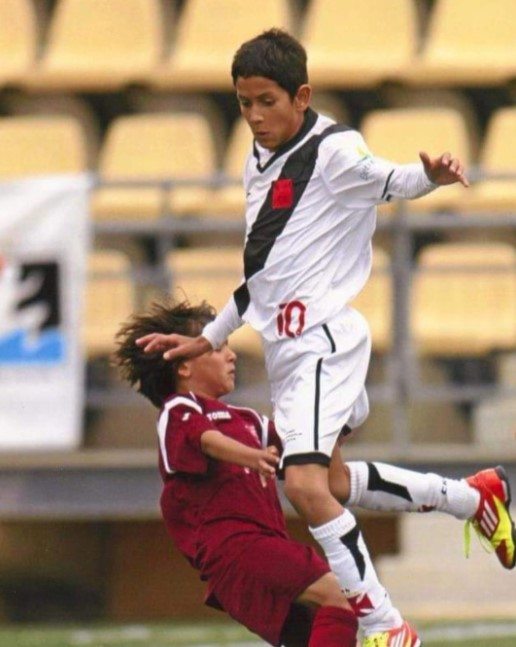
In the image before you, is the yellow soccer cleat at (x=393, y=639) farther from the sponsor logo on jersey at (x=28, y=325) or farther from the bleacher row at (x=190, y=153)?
the bleacher row at (x=190, y=153)

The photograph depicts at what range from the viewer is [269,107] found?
6348mm

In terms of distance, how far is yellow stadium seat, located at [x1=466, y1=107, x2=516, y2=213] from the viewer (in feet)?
35.4

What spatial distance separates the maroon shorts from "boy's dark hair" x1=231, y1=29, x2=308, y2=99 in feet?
4.01

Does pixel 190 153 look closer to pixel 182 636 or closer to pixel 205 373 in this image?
pixel 182 636

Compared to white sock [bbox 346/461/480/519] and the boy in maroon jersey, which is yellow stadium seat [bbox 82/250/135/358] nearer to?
white sock [bbox 346/461/480/519]

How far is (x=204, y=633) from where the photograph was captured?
9.67 metres

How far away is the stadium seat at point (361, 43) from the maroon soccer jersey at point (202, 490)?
5.31 m

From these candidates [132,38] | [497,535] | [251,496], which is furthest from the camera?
[132,38]

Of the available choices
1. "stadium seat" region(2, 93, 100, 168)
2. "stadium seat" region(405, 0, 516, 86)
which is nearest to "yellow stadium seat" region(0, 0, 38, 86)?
"stadium seat" region(2, 93, 100, 168)

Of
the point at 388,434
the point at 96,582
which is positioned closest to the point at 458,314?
the point at 388,434

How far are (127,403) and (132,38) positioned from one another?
241 centimetres

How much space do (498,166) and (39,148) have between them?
234cm

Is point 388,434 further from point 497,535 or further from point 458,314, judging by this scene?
point 497,535

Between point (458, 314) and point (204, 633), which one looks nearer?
point (204, 633)
